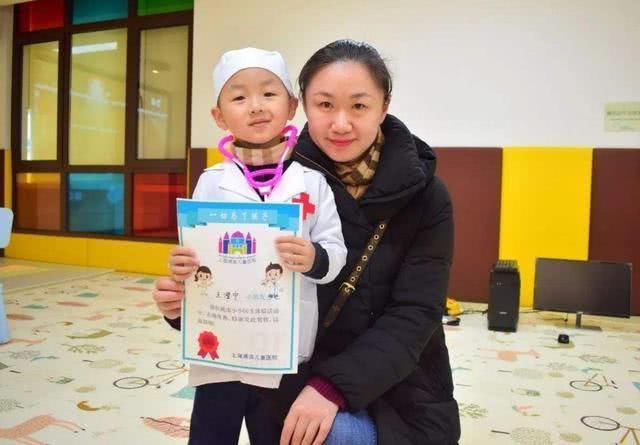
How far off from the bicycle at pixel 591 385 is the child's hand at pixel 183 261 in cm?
201

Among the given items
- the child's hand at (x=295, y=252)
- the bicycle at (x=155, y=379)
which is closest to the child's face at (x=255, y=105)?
the child's hand at (x=295, y=252)

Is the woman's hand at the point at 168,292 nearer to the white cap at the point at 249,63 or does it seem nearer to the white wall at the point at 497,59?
the white cap at the point at 249,63

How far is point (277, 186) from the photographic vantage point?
1.01 meters

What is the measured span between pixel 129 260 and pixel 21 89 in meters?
2.70

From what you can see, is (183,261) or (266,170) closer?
(183,261)

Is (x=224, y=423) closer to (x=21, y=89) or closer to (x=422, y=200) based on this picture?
(x=422, y=200)

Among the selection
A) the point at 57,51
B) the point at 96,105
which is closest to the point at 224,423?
the point at 96,105

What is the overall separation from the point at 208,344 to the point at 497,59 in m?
3.60

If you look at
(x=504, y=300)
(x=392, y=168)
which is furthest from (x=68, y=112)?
(x=392, y=168)

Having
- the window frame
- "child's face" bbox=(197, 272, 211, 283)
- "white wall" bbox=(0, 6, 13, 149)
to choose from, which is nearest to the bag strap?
"child's face" bbox=(197, 272, 211, 283)

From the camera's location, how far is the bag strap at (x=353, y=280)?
3.21 ft

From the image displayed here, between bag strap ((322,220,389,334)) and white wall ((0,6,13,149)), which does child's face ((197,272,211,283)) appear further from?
white wall ((0,6,13,149))

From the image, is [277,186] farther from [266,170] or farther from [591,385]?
[591,385]

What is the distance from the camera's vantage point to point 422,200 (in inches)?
41.6
